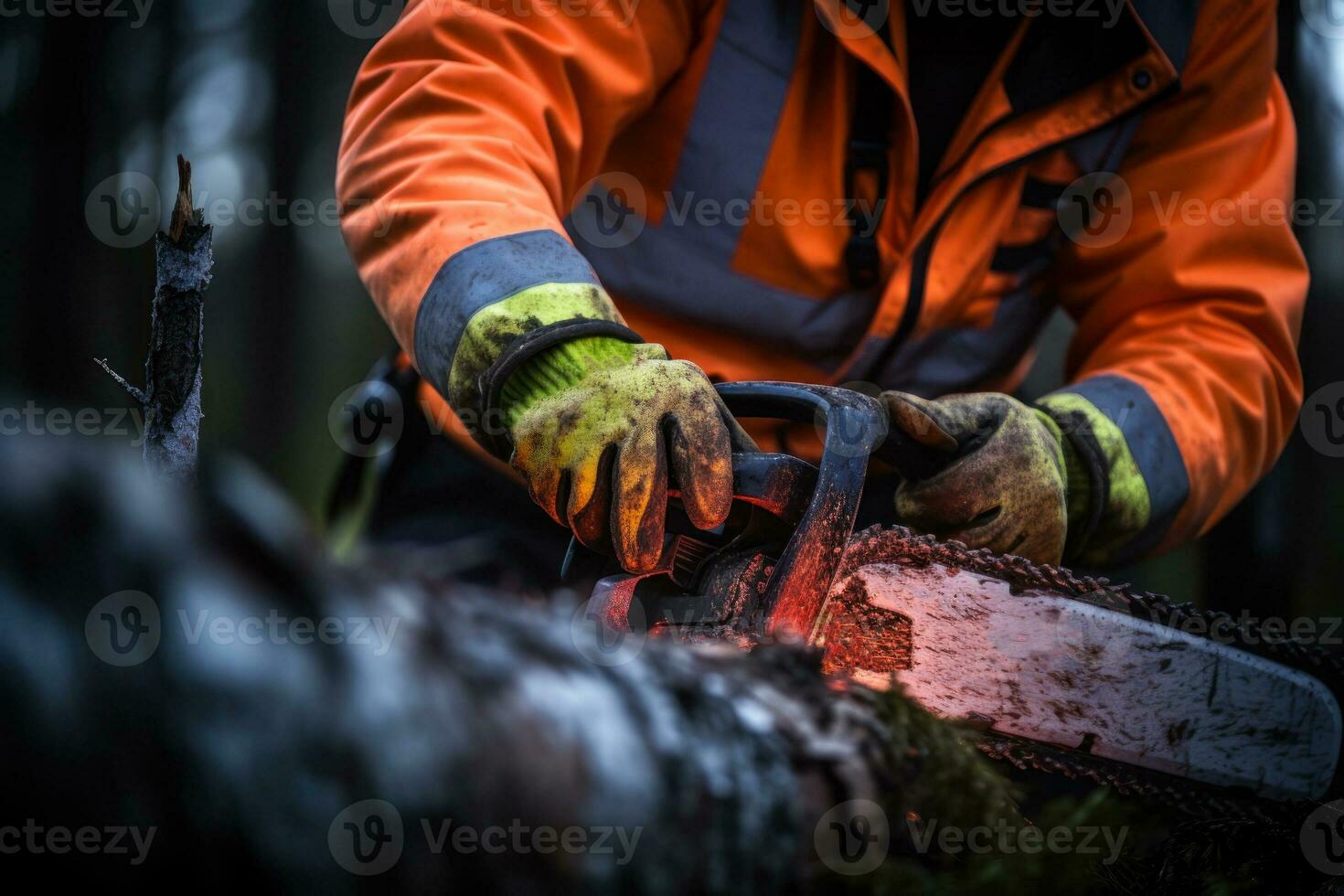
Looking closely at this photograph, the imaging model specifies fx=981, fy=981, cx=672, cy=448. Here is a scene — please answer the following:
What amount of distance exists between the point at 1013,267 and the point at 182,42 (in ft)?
20.3

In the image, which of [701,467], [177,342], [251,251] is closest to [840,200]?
[701,467]

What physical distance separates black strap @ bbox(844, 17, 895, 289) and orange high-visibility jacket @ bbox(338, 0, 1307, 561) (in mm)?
21

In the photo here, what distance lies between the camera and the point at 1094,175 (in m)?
2.13

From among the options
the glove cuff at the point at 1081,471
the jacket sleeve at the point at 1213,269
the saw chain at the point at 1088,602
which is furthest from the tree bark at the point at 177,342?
the jacket sleeve at the point at 1213,269

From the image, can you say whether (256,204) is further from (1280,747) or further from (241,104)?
(1280,747)

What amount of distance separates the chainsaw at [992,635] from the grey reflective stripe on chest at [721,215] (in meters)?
0.64

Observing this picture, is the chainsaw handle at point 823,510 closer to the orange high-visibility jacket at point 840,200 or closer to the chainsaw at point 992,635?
the chainsaw at point 992,635

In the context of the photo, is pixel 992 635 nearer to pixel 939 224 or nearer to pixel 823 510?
pixel 823 510

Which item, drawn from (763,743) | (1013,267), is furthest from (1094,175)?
(763,743)

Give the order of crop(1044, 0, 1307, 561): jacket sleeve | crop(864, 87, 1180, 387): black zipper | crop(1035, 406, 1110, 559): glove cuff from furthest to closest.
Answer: crop(1044, 0, 1307, 561): jacket sleeve
crop(864, 87, 1180, 387): black zipper
crop(1035, 406, 1110, 559): glove cuff

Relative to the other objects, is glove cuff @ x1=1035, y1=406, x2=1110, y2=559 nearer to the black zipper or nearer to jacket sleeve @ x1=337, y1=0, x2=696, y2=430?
the black zipper

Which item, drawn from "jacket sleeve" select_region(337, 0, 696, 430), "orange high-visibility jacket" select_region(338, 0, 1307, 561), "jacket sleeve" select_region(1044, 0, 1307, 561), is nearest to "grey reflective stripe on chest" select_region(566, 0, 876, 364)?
"orange high-visibility jacket" select_region(338, 0, 1307, 561)

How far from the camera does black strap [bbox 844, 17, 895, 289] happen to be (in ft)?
6.25

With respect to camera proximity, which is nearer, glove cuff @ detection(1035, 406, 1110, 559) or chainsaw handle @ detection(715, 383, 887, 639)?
chainsaw handle @ detection(715, 383, 887, 639)
